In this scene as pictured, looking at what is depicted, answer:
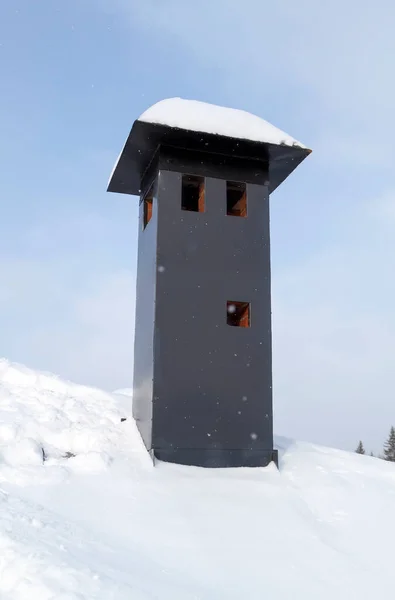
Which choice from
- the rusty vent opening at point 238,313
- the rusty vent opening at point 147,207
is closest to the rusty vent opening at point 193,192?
the rusty vent opening at point 147,207

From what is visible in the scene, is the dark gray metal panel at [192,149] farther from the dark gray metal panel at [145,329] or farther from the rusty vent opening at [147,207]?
the dark gray metal panel at [145,329]

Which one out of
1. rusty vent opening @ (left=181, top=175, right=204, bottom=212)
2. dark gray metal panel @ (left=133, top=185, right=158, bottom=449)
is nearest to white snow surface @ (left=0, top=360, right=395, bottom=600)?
dark gray metal panel @ (left=133, top=185, right=158, bottom=449)

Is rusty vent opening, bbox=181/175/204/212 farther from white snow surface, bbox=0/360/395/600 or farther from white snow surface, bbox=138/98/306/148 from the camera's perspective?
white snow surface, bbox=0/360/395/600

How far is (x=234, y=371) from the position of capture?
10.7 meters

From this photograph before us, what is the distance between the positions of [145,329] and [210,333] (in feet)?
3.95

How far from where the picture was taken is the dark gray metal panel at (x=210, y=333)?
1029cm

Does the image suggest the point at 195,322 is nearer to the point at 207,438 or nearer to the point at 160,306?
the point at 160,306

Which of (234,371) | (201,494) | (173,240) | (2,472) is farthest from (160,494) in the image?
(173,240)

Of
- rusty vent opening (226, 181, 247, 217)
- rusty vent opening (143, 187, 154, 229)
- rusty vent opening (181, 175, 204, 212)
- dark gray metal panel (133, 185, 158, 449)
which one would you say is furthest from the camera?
rusty vent opening (143, 187, 154, 229)

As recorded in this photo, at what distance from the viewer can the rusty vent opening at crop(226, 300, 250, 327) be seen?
11.1 meters

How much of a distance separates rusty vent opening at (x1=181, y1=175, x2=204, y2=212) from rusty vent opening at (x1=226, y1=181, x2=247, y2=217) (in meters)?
0.54

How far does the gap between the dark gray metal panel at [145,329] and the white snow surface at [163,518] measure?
0.34 meters

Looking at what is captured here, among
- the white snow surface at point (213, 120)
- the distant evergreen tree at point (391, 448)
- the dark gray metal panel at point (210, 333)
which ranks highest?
the white snow surface at point (213, 120)

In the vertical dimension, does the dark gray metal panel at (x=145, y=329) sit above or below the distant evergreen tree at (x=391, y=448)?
above
